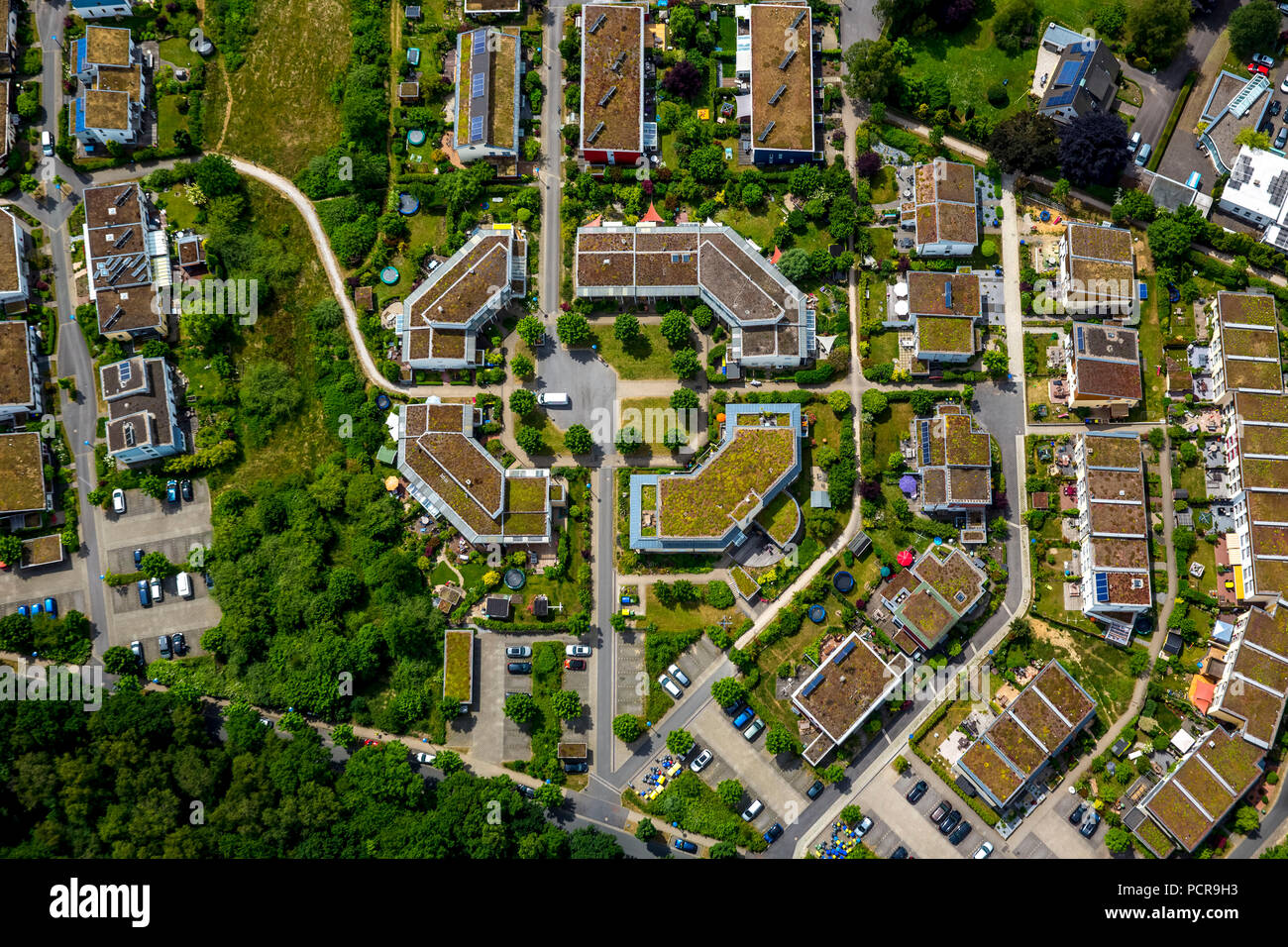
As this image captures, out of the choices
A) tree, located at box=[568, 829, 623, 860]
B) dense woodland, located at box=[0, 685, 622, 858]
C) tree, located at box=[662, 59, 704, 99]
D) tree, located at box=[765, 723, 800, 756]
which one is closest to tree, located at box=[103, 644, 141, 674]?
dense woodland, located at box=[0, 685, 622, 858]

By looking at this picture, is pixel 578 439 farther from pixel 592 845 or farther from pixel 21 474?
pixel 21 474

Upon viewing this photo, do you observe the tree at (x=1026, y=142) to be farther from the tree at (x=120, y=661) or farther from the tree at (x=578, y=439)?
the tree at (x=120, y=661)

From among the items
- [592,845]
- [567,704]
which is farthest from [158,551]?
[592,845]

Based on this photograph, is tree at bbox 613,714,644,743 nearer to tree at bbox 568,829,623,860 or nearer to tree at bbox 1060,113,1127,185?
tree at bbox 568,829,623,860

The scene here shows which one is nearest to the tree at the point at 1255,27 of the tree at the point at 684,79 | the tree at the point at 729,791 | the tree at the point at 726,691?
the tree at the point at 684,79

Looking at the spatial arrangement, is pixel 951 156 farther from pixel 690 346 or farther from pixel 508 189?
pixel 508 189
